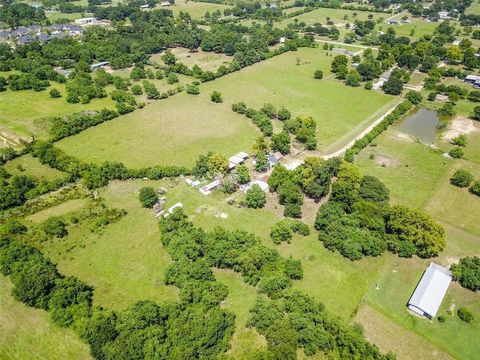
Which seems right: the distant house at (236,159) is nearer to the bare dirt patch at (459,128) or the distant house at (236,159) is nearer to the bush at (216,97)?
the bush at (216,97)

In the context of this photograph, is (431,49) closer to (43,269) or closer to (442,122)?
(442,122)

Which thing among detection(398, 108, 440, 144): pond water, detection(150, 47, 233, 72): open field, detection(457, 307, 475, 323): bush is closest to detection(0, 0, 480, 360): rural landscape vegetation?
detection(457, 307, 475, 323): bush

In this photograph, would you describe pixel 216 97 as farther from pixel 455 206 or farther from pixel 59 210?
pixel 455 206

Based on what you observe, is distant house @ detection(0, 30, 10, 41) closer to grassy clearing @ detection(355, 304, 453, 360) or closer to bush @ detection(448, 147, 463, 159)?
bush @ detection(448, 147, 463, 159)

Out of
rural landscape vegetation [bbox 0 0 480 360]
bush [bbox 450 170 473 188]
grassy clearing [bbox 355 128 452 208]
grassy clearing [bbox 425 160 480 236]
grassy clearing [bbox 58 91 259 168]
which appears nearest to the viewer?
rural landscape vegetation [bbox 0 0 480 360]

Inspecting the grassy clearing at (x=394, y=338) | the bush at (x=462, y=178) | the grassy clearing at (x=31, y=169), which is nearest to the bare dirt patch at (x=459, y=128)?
the bush at (x=462, y=178)

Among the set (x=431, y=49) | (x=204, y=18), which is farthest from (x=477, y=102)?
(x=204, y=18)
